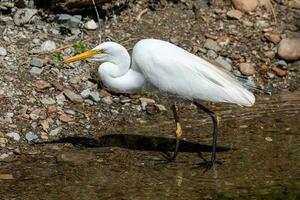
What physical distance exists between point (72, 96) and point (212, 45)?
1.88 metres

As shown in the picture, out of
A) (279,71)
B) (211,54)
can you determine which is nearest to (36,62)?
(211,54)

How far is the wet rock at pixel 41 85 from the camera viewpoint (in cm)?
701

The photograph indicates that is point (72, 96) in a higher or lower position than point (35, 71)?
lower

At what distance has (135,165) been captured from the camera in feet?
19.9

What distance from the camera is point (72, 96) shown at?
703 centimetres

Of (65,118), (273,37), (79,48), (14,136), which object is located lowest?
(14,136)

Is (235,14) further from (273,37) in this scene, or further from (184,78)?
(184,78)

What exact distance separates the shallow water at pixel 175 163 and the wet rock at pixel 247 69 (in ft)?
1.77

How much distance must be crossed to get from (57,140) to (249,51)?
2714 mm

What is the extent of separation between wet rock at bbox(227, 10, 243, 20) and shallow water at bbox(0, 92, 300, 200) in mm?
1458

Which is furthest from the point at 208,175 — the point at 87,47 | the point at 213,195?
the point at 87,47

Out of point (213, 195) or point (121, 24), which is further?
point (121, 24)

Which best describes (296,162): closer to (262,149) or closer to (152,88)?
(262,149)

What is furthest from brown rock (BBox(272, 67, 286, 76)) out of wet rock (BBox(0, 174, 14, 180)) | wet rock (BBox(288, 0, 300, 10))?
wet rock (BBox(0, 174, 14, 180))
